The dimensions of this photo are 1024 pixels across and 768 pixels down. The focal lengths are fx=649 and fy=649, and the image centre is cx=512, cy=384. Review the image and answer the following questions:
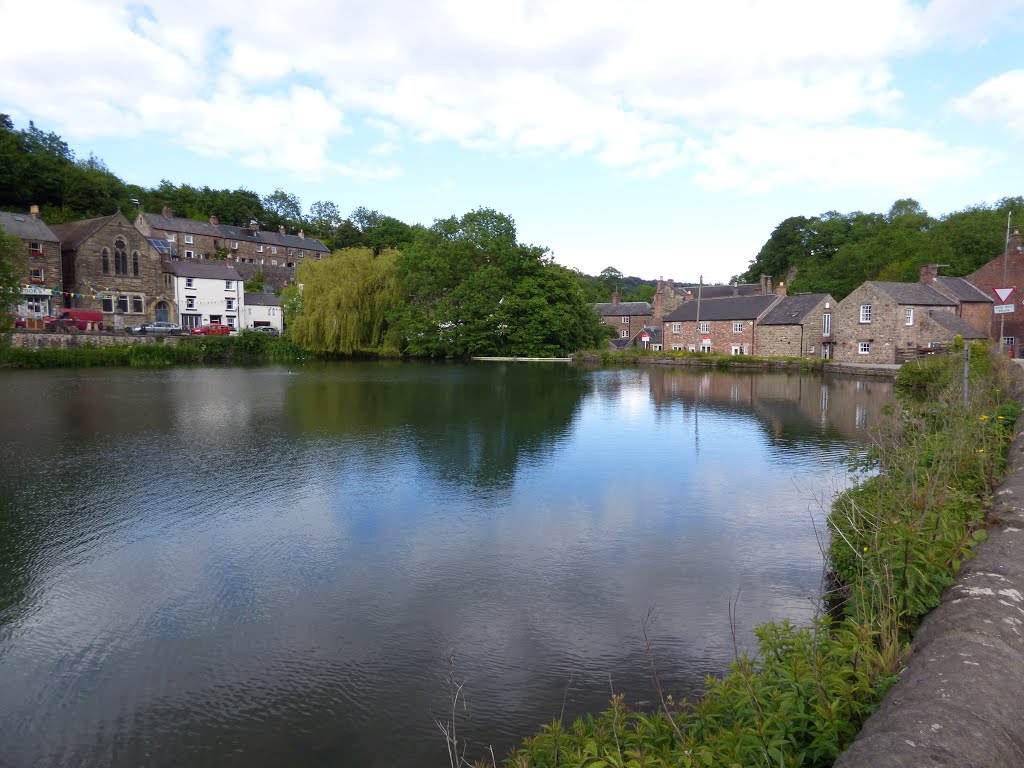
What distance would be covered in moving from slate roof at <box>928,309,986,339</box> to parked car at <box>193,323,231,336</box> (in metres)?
52.4

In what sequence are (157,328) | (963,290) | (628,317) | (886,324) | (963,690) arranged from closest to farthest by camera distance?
(963,690) < (886,324) < (963,290) < (157,328) < (628,317)

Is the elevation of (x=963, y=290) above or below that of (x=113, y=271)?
below

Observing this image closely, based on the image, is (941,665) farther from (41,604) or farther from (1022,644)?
(41,604)

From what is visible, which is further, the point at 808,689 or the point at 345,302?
the point at 345,302

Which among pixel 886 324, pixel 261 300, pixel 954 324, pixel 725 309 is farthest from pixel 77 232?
pixel 954 324

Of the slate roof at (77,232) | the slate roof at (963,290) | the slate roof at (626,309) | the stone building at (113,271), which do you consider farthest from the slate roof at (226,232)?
the slate roof at (963,290)

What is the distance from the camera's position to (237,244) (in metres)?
83.1

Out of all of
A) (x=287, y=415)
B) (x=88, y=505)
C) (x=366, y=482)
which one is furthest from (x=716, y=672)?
(x=287, y=415)

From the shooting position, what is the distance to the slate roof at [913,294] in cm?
4459

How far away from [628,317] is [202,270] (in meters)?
46.5

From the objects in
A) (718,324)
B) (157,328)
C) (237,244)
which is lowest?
(157,328)

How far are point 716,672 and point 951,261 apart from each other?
70.0m

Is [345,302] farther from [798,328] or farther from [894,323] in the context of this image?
[894,323]

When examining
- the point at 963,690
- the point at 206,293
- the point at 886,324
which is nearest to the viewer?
the point at 963,690
